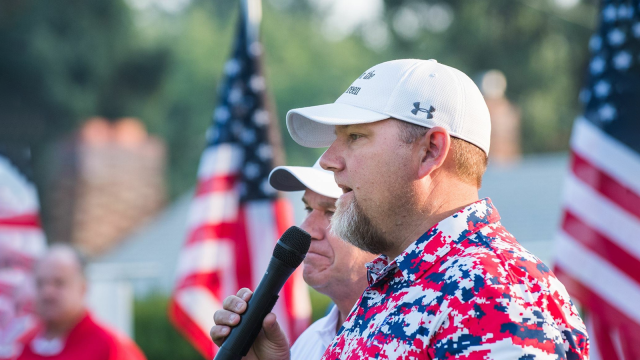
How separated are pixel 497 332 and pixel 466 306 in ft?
0.30

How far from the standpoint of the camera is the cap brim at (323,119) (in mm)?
1851

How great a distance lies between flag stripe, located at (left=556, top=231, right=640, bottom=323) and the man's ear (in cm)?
303

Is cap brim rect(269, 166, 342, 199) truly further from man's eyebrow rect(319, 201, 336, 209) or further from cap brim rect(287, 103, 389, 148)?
cap brim rect(287, 103, 389, 148)

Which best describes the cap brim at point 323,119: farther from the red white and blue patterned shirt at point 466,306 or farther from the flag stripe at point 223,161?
the flag stripe at point 223,161

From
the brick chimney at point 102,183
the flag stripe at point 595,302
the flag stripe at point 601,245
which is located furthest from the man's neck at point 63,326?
the brick chimney at point 102,183

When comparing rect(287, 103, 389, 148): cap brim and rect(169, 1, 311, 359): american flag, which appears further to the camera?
rect(169, 1, 311, 359): american flag

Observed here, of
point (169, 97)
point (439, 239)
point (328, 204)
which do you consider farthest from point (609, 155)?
point (169, 97)

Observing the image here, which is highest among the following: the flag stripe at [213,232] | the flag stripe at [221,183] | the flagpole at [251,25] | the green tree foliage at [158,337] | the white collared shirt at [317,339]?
the flagpole at [251,25]

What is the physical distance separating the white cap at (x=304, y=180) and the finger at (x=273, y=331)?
2.14 ft

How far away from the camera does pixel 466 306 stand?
1503 mm

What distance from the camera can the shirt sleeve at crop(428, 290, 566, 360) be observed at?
143 centimetres

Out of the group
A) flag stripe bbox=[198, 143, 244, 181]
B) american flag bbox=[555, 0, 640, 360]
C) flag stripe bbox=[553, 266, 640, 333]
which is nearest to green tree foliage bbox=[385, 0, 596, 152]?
flag stripe bbox=[198, 143, 244, 181]

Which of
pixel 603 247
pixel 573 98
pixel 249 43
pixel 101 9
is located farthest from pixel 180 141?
pixel 603 247

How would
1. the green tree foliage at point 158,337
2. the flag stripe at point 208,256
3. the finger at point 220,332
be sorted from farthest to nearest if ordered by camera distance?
the green tree foliage at point 158,337 → the flag stripe at point 208,256 → the finger at point 220,332
